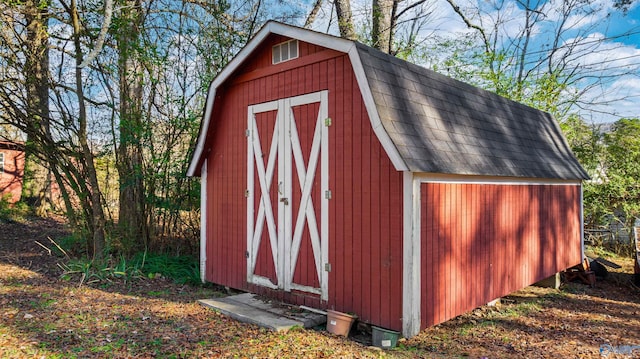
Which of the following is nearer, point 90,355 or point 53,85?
point 90,355

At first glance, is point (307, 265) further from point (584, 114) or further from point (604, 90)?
point (604, 90)

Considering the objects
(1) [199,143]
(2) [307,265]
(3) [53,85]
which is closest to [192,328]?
(2) [307,265]

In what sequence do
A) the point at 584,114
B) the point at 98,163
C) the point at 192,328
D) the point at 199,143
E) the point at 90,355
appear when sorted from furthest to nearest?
1. the point at 584,114
2. the point at 98,163
3. the point at 199,143
4. the point at 192,328
5. the point at 90,355

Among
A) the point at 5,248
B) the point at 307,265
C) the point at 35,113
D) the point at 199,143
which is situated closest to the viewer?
the point at 307,265

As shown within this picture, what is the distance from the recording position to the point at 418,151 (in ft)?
14.5

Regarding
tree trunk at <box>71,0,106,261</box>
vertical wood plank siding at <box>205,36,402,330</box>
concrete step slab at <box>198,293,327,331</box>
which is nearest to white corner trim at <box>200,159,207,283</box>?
vertical wood plank siding at <box>205,36,402,330</box>

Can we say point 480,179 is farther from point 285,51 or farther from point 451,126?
point 285,51

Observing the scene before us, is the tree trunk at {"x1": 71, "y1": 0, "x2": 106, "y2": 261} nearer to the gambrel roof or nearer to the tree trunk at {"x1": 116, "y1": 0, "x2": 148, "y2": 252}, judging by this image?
the tree trunk at {"x1": 116, "y1": 0, "x2": 148, "y2": 252}

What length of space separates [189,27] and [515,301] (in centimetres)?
771

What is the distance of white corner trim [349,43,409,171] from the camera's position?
4.18 meters

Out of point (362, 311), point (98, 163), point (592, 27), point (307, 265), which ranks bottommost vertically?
point (362, 311)

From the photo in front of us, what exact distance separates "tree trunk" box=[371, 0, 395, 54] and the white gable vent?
711 cm

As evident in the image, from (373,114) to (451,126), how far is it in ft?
4.73

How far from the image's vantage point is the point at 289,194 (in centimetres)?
564
